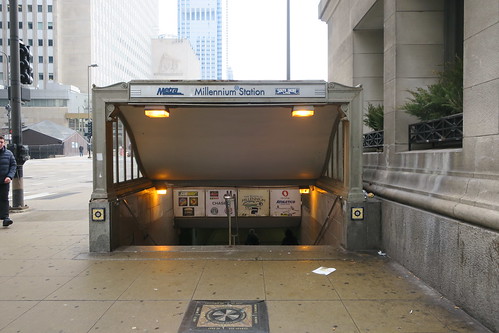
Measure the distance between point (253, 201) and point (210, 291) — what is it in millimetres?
5757

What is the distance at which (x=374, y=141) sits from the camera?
8.13 m

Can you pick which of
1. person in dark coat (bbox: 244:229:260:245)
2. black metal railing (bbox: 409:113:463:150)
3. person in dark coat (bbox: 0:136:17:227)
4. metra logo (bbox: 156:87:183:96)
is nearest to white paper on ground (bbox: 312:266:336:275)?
black metal railing (bbox: 409:113:463:150)

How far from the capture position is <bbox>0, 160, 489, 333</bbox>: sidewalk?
3666mm

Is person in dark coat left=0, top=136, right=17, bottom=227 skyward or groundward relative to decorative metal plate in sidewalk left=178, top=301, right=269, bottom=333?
skyward

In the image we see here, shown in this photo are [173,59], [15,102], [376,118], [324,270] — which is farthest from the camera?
[173,59]

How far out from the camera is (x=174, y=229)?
1042cm

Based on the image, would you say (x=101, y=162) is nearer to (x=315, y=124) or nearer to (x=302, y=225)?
(x=315, y=124)

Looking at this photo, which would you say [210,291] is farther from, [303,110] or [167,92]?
[303,110]

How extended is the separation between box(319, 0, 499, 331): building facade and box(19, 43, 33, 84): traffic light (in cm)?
919

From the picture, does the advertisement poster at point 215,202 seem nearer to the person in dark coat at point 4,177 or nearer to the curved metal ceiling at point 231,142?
the curved metal ceiling at point 231,142

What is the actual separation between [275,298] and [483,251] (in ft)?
7.09

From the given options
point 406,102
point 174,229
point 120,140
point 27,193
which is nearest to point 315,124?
point 406,102

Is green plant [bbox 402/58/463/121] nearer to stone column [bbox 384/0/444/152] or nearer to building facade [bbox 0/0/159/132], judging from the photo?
stone column [bbox 384/0/444/152]

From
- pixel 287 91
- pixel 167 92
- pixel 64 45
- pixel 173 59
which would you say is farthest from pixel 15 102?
pixel 173 59
